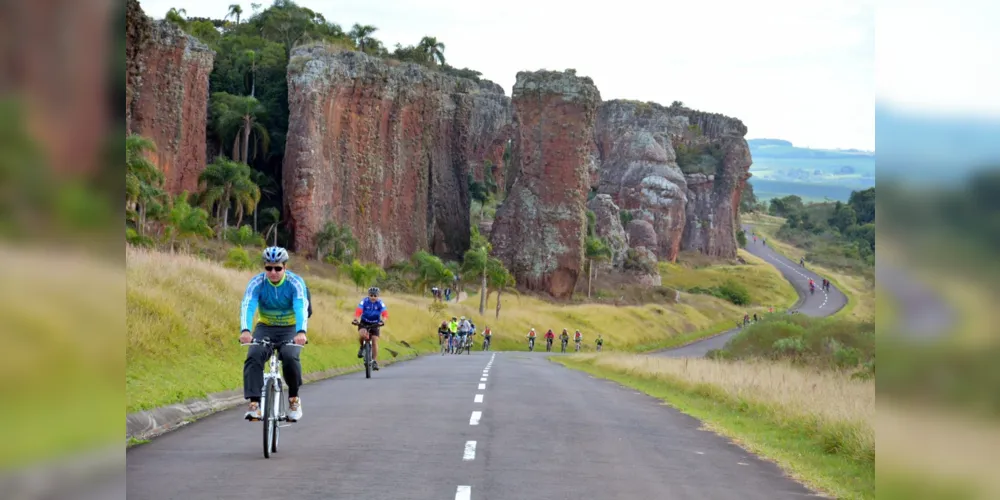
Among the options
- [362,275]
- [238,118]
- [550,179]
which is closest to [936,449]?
[362,275]

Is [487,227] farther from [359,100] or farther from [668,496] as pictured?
[668,496]

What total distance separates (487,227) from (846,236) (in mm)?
55524

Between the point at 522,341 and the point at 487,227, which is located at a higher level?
the point at 487,227

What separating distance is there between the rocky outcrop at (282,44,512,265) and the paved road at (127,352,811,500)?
74.5 m

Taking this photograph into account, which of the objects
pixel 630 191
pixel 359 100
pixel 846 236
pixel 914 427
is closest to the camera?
pixel 914 427

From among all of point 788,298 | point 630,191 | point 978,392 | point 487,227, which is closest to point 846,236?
point 788,298

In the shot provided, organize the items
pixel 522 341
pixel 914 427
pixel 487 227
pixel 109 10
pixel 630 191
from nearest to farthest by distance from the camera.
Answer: pixel 109 10
pixel 914 427
pixel 522 341
pixel 487 227
pixel 630 191

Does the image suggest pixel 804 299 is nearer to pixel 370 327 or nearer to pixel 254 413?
pixel 370 327

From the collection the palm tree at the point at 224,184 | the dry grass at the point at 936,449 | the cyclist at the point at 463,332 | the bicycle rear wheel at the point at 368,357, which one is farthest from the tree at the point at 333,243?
the dry grass at the point at 936,449

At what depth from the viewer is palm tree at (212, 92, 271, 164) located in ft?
313

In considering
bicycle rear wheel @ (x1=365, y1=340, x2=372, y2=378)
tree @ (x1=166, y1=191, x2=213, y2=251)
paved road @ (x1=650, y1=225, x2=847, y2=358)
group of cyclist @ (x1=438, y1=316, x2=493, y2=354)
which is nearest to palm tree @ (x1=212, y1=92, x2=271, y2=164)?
tree @ (x1=166, y1=191, x2=213, y2=251)

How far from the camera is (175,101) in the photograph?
8050cm

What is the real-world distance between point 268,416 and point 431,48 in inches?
5139

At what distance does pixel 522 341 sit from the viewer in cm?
8750
